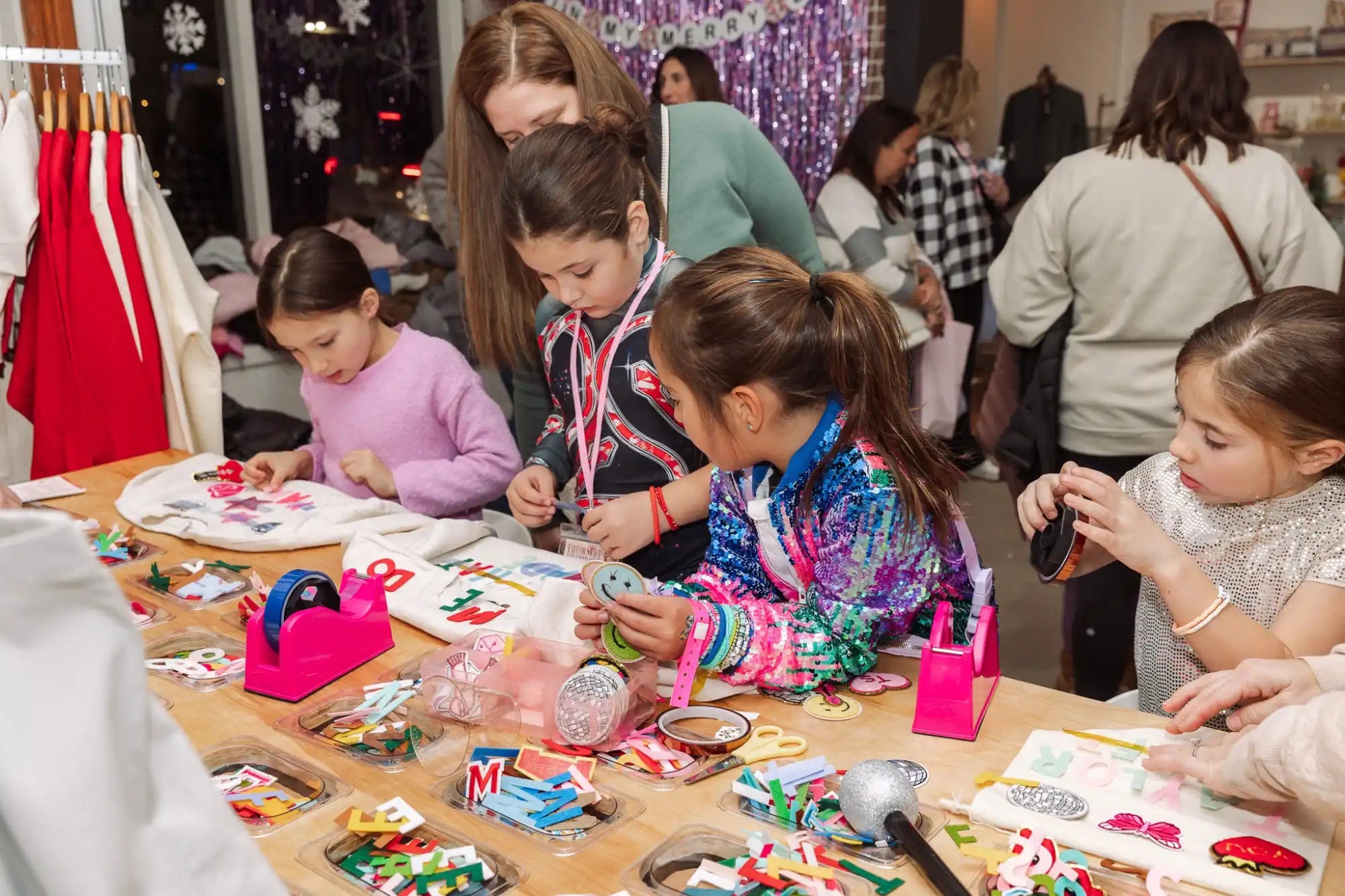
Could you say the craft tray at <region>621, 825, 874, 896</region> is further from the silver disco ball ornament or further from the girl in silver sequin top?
the girl in silver sequin top

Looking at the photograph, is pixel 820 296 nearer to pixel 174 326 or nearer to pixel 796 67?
pixel 174 326

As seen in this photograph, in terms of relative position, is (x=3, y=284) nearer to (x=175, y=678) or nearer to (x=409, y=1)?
(x=175, y=678)

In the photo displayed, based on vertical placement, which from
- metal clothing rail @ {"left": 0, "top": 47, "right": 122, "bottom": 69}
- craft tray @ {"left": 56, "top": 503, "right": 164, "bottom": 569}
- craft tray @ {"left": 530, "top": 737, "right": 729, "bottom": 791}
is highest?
metal clothing rail @ {"left": 0, "top": 47, "right": 122, "bottom": 69}

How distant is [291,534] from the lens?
1.81 metres

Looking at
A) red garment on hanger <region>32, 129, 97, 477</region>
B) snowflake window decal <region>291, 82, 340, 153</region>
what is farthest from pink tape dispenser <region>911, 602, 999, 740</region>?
snowflake window decal <region>291, 82, 340, 153</region>

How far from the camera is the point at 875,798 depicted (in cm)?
101

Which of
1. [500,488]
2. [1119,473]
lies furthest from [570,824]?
[1119,473]

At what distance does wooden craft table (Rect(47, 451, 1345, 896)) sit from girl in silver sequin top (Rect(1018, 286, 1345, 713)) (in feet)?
0.58

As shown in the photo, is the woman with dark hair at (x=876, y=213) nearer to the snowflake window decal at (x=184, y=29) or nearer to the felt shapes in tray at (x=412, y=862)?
the snowflake window decal at (x=184, y=29)

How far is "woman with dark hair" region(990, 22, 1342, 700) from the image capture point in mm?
A: 2277

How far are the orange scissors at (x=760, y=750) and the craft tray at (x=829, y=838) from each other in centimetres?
2

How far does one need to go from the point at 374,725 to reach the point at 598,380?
0.73m

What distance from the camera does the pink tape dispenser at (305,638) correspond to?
1.31 meters

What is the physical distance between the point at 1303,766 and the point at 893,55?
3898 mm
